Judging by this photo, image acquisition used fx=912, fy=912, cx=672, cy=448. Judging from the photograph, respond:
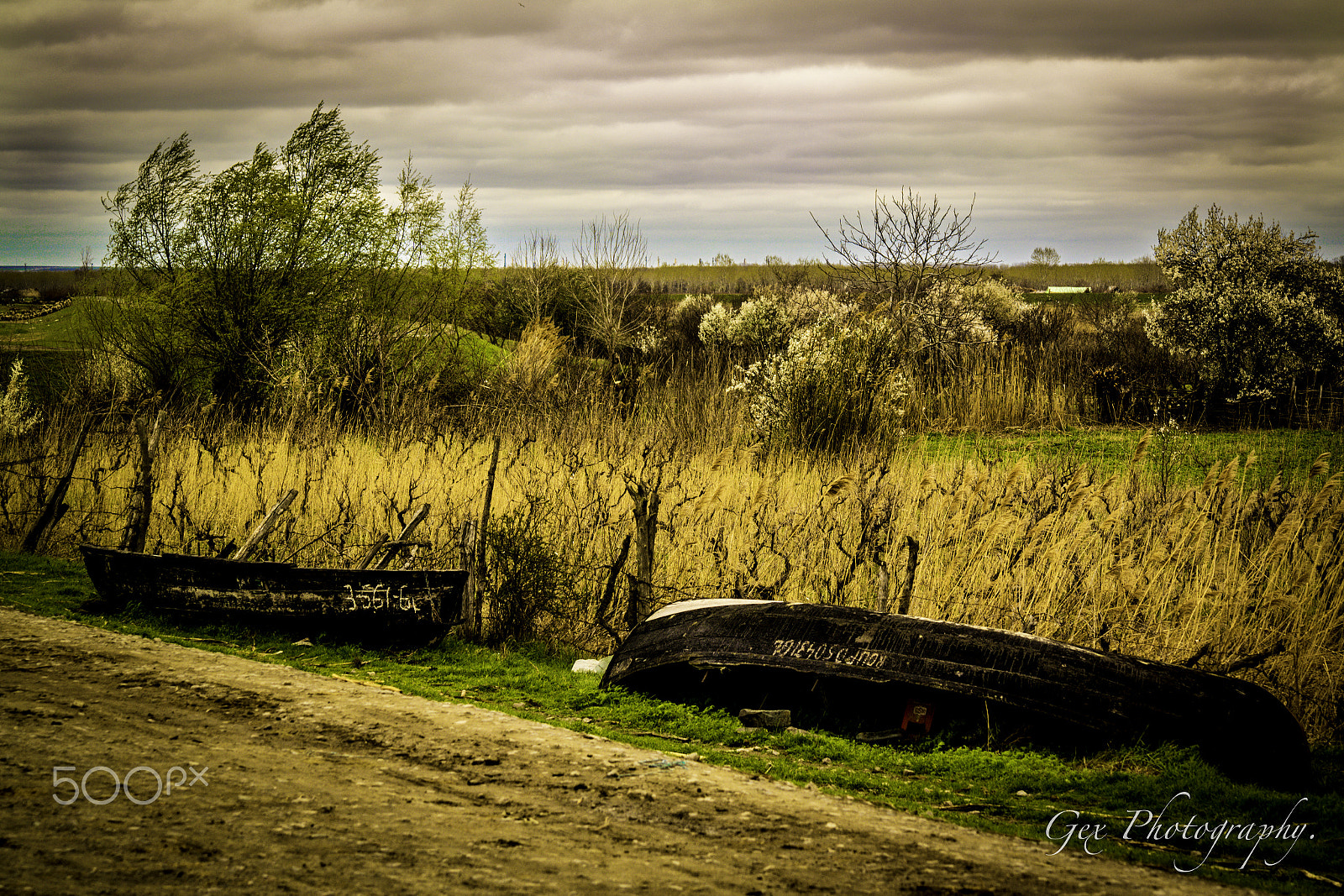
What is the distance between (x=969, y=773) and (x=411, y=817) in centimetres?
303

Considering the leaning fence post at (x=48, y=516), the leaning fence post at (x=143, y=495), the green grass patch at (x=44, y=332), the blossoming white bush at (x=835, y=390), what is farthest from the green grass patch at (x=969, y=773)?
the green grass patch at (x=44, y=332)

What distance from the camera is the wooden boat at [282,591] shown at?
23.7 feet

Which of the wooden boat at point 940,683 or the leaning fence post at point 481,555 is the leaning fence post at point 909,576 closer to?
the wooden boat at point 940,683

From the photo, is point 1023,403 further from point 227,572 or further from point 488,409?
point 227,572

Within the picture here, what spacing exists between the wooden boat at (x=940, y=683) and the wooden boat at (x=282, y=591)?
66.9 inches

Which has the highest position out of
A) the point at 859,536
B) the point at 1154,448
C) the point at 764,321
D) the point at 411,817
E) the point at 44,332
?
the point at 764,321

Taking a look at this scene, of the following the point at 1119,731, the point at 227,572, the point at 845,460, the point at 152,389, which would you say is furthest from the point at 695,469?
the point at 152,389

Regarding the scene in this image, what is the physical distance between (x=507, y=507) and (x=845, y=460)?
4.65m

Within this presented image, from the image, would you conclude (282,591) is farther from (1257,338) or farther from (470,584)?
(1257,338)

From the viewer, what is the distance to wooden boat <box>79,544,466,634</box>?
7230 mm

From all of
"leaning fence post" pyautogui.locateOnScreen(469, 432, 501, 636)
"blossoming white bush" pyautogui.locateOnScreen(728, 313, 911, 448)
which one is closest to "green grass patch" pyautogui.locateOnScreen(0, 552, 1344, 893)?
"leaning fence post" pyautogui.locateOnScreen(469, 432, 501, 636)

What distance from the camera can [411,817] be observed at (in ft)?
12.9

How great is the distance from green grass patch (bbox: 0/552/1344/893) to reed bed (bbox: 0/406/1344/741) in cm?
100

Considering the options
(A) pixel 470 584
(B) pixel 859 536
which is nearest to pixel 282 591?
(A) pixel 470 584
